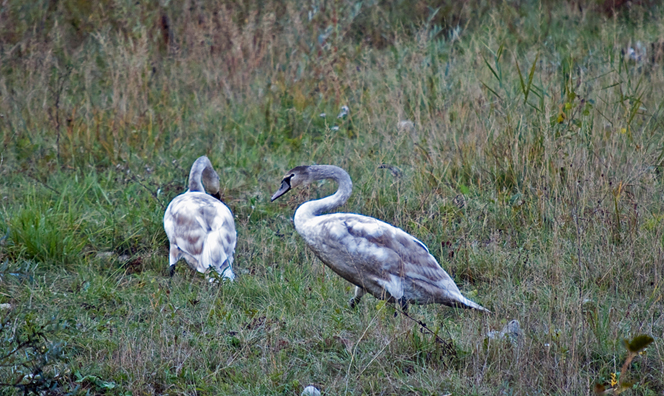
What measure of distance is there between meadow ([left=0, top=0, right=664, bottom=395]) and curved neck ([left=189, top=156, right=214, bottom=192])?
28cm

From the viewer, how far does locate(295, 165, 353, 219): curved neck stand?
450cm

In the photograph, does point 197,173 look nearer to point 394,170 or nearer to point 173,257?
point 173,257

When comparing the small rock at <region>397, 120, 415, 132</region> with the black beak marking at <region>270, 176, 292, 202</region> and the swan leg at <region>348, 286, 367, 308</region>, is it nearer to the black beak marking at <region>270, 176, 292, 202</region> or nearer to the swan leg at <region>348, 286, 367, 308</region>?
the black beak marking at <region>270, 176, 292, 202</region>

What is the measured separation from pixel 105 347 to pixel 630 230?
344 cm

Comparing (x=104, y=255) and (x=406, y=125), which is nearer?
(x=104, y=255)

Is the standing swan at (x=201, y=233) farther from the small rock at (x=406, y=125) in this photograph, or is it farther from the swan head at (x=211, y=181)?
the small rock at (x=406, y=125)

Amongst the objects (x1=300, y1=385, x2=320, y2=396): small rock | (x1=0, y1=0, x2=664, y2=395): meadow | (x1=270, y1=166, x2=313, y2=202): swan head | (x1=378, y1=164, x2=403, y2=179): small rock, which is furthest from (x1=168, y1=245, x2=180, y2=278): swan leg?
(x1=300, y1=385, x2=320, y2=396): small rock

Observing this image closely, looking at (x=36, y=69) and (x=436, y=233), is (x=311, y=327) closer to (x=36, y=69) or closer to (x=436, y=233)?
(x=436, y=233)

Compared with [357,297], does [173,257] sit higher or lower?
lower

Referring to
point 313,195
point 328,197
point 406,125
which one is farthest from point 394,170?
point 328,197

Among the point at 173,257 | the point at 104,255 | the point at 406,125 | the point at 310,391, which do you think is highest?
the point at 310,391

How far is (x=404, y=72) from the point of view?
26.1ft

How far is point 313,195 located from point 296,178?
3.43 ft

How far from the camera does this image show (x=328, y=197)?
4672 millimetres
